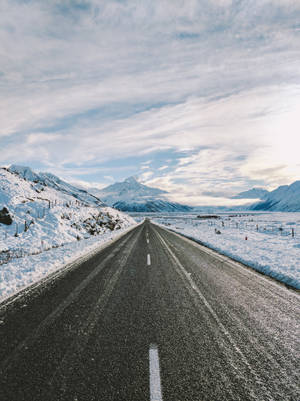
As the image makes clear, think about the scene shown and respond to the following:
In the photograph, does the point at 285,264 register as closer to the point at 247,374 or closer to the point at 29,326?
the point at 247,374

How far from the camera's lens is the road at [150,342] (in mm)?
2602

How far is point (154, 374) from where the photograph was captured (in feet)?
9.12

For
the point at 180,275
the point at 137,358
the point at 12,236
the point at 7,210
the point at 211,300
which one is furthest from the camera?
the point at 7,210

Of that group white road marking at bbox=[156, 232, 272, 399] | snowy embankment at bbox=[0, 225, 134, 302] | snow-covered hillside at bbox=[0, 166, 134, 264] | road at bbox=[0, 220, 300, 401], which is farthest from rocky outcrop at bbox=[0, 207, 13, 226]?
white road marking at bbox=[156, 232, 272, 399]

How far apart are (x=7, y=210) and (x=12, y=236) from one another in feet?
11.3

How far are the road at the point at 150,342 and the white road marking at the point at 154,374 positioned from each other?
13 mm

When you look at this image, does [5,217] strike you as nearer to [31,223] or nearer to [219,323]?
[31,223]

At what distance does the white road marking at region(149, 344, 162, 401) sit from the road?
13 millimetres

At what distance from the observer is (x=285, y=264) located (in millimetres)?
9148

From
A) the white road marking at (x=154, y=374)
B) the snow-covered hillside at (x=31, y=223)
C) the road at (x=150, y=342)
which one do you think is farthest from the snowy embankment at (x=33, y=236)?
the white road marking at (x=154, y=374)

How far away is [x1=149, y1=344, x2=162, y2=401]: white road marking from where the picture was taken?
245 centimetres

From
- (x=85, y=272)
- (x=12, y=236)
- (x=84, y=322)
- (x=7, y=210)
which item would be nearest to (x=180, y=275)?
(x=85, y=272)

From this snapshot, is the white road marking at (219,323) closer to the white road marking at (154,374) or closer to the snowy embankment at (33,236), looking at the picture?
the white road marking at (154,374)

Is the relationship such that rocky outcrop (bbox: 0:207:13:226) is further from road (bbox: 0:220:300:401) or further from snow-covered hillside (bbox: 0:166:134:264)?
road (bbox: 0:220:300:401)
